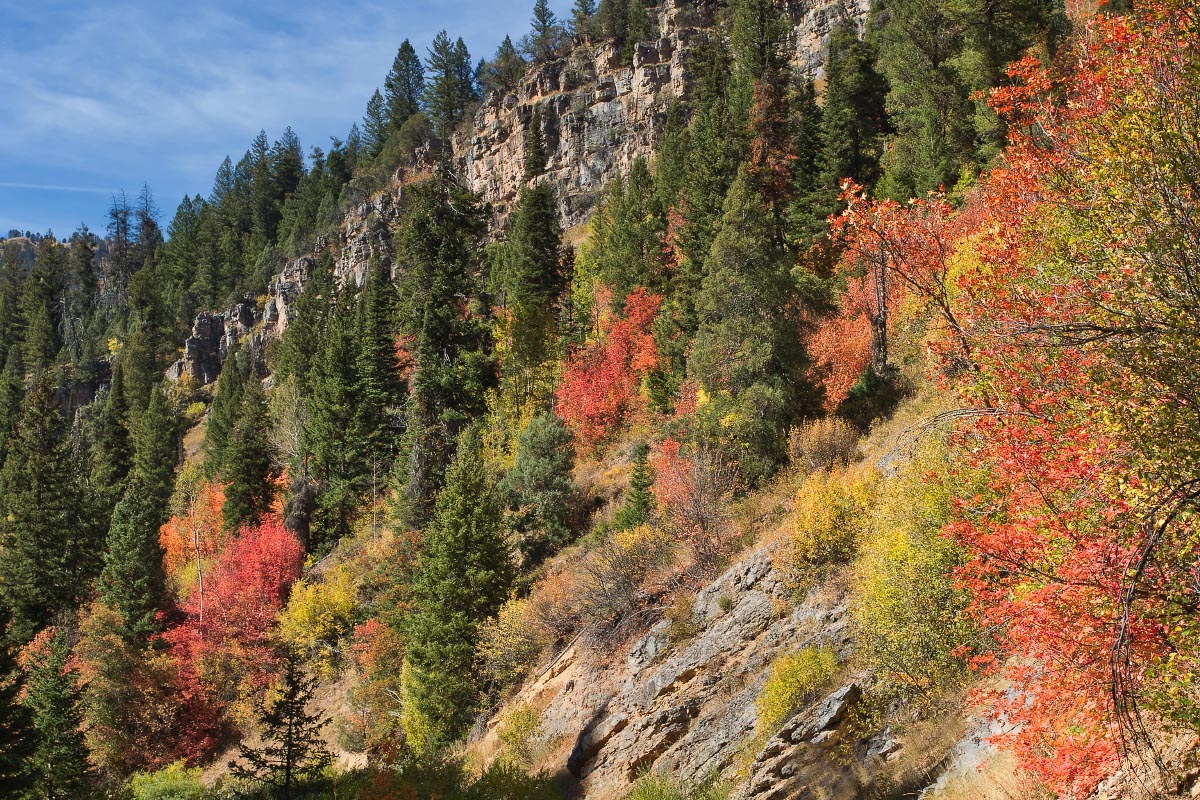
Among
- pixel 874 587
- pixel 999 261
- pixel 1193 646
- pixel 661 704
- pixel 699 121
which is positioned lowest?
pixel 661 704

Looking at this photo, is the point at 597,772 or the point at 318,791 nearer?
the point at 597,772

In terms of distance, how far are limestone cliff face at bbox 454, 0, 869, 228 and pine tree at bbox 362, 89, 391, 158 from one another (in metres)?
30.3

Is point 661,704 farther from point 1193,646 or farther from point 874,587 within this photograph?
point 1193,646

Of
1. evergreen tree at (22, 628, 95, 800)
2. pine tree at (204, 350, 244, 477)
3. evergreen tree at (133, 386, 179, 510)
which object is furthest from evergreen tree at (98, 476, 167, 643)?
pine tree at (204, 350, 244, 477)

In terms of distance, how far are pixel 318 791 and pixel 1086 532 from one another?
23.3m

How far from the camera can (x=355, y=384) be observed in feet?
182

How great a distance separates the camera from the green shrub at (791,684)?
1758 centimetres

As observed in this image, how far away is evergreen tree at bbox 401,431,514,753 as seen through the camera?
96.6 ft

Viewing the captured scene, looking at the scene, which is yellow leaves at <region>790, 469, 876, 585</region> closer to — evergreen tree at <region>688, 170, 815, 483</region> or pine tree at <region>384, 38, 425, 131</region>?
evergreen tree at <region>688, 170, 815, 483</region>

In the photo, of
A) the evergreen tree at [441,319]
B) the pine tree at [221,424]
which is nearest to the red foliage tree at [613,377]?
the evergreen tree at [441,319]

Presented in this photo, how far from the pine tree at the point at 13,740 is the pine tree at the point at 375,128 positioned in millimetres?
107527

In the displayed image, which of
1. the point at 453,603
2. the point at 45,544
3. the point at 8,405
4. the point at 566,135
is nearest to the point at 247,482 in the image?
the point at 45,544

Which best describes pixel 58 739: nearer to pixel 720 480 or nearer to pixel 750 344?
pixel 720 480

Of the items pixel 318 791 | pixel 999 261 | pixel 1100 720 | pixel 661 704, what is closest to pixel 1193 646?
pixel 1100 720
